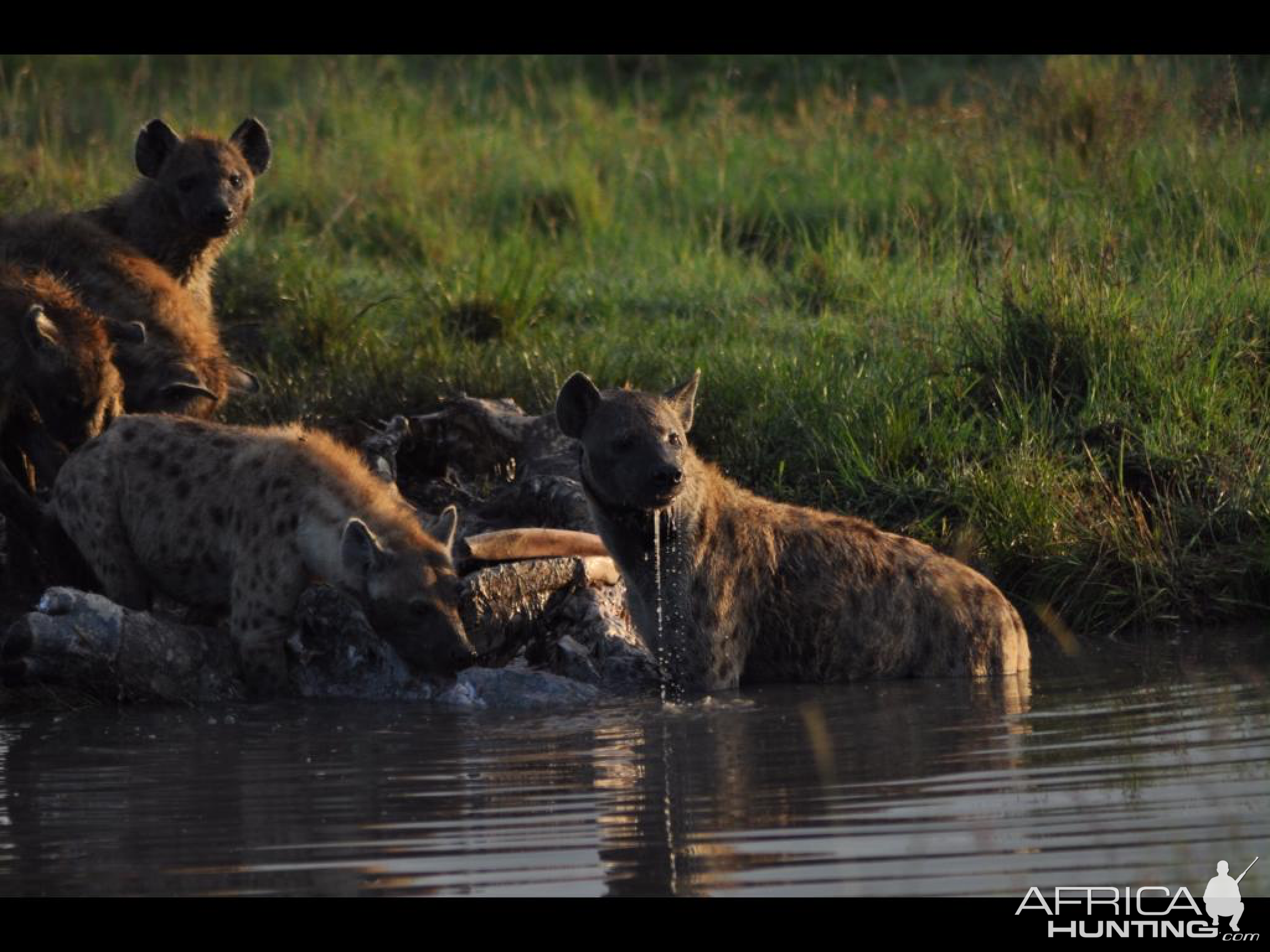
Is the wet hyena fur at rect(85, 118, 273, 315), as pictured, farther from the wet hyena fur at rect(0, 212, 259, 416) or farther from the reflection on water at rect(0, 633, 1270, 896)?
the reflection on water at rect(0, 633, 1270, 896)

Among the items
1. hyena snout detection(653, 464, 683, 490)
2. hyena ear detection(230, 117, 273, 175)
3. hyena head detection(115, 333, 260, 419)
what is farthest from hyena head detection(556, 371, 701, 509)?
hyena ear detection(230, 117, 273, 175)

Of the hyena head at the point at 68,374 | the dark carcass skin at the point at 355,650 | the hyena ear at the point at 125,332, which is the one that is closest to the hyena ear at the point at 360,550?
the dark carcass skin at the point at 355,650

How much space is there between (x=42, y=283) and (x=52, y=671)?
200cm

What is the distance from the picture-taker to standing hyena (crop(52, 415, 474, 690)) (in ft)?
20.5

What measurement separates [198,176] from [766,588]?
12.3 feet

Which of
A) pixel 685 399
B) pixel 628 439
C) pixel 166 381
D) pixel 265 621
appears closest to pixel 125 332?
pixel 166 381

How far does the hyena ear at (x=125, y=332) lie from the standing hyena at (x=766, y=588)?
210 centimetres

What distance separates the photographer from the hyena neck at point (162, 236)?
9.02 m

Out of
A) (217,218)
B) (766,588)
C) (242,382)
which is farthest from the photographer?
(217,218)

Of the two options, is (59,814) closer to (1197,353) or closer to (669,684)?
(669,684)

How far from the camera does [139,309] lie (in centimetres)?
816

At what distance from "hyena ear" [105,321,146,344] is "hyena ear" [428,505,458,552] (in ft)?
5.62

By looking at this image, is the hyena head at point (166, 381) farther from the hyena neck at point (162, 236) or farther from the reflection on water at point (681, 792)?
the reflection on water at point (681, 792)
